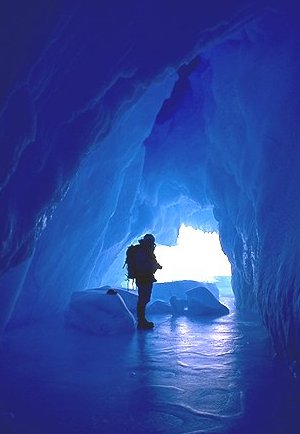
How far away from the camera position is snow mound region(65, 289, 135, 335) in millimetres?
6293

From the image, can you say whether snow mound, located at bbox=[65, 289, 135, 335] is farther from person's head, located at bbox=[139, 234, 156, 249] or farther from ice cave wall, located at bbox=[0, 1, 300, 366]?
ice cave wall, located at bbox=[0, 1, 300, 366]

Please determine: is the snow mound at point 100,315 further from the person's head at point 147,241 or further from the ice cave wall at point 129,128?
the ice cave wall at point 129,128

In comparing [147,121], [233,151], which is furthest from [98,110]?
[147,121]

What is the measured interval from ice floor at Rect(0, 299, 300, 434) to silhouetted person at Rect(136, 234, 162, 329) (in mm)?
1242

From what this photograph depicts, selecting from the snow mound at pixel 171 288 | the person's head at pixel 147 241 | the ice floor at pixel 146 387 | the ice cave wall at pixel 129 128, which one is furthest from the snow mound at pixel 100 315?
the snow mound at pixel 171 288

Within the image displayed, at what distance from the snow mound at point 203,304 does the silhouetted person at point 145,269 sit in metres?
2.75

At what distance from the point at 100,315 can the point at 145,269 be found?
105 centimetres

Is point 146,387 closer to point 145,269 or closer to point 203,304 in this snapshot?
point 145,269

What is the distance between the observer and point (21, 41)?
8.75ft

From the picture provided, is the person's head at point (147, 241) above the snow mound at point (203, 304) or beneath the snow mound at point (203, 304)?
above

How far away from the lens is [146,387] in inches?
127

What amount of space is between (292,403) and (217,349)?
185 centimetres

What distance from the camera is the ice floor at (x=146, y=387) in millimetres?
2516

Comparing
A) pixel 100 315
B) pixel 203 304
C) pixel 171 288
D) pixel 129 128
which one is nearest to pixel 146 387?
pixel 100 315
